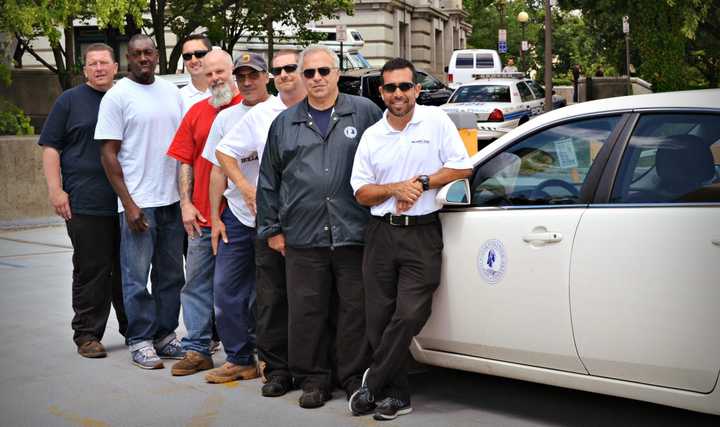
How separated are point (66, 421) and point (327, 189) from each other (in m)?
1.88

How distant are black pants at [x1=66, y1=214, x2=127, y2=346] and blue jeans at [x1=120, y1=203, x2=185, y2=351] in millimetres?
294

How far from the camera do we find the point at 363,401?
5.93 m

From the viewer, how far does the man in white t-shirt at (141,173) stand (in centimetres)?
734

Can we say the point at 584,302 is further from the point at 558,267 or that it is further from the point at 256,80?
the point at 256,80

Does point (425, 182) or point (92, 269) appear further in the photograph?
point (92, 269)

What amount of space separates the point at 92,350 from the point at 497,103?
20.5 meters

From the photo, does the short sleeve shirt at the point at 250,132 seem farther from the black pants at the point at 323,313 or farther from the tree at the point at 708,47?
the tree at the point at 708,47

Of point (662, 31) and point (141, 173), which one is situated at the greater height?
point (662, 31)

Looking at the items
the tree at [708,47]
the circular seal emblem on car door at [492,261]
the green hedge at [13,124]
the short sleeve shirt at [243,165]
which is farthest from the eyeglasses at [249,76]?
the tree at [708,47]

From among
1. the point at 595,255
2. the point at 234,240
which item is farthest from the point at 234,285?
the point at 595,255

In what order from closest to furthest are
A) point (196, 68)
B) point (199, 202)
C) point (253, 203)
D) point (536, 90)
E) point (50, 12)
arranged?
point (253, 203), point (199, 202), point (196, 68), point (50, 12), point (536, 90)

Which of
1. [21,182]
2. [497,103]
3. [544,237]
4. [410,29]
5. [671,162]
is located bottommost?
[21,182]

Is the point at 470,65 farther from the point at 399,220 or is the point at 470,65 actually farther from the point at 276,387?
the point at 399,220

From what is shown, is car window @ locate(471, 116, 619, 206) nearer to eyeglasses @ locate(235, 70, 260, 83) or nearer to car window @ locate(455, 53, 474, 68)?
eyeglasses @ locate(235, 70, 260, 83)
